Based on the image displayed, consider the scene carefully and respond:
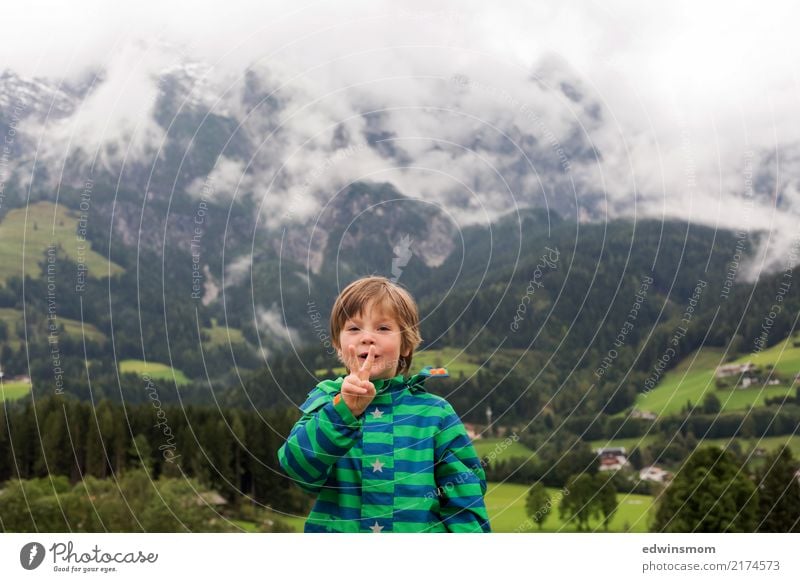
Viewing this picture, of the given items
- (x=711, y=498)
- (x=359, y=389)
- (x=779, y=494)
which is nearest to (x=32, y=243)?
(x=711, y=498)

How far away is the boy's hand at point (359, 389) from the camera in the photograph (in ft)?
12.4

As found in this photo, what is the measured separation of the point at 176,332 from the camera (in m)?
25.5

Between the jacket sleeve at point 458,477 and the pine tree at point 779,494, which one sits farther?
the pine tree at point 779,494

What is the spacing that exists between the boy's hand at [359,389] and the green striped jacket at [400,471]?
198mm

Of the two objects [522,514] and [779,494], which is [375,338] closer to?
[779,494]

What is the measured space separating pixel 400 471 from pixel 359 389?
0.63 m

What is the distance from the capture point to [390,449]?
14.0 ft

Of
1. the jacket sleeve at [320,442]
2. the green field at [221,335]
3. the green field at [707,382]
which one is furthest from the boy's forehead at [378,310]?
the green field at [707,382]

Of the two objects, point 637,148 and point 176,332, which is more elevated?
point 637,148

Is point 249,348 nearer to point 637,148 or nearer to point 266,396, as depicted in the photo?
point 266,396

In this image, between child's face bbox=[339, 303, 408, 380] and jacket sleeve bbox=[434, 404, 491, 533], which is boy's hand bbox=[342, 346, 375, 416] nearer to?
child's face bbox=[339, 303, 408, 380]

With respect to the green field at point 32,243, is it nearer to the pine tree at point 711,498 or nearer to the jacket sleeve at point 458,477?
the pine tree at point 711,498
